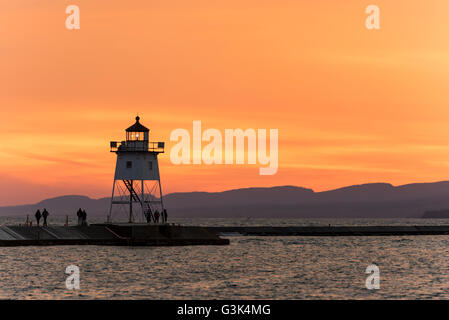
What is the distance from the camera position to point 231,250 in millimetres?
80812

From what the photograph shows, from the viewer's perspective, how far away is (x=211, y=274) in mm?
52688

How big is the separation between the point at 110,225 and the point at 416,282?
123 feet

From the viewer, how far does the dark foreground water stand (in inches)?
1654

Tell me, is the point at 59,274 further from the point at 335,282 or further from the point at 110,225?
the point at 110,225
